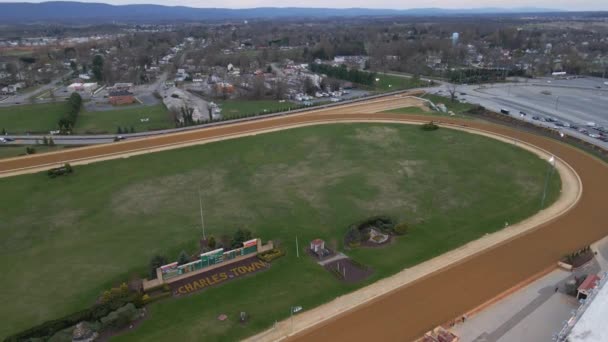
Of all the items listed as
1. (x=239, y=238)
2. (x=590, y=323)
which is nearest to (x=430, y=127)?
(x=239, y=238)

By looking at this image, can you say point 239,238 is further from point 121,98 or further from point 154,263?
point 121,98

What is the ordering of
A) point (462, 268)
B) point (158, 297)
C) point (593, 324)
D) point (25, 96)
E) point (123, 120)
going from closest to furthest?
point (593, 324), point (158, 297), point (462, 268), point (123, 120), point (25, 96)

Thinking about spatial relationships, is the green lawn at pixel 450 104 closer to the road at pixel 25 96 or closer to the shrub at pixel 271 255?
the shrub at pixel 271 255

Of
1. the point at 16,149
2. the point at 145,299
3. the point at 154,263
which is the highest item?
the point at 16,149

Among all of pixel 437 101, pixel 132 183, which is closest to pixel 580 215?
pixel 132 183

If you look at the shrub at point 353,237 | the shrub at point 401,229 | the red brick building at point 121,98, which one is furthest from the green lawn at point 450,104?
the red brick building at point 121,98

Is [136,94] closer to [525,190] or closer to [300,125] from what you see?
[300,125]
